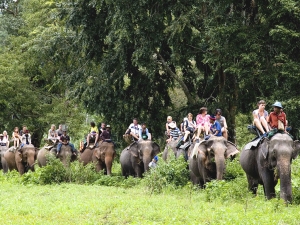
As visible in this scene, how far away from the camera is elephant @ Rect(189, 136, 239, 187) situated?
15742 mm

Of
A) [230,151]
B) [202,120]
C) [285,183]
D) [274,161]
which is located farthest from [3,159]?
[285,183]

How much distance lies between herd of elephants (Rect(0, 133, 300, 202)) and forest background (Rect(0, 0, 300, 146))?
3.23m

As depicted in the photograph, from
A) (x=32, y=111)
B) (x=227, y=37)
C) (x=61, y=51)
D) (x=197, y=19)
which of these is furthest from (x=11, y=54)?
(x=227, y=37)

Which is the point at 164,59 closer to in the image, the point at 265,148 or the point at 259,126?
the point at 259,126

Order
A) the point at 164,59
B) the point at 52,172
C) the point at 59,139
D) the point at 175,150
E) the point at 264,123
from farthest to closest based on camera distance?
the point at 164,59 < the point at 59,139 < the point at 52,172 < the point at 175,150 < the point at 264,123

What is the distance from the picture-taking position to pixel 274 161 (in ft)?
42.2

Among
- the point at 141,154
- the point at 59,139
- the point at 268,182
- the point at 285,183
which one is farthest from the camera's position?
the point at 59,139

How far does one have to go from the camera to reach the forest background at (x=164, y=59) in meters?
21.2

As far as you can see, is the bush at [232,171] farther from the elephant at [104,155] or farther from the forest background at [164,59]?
the elephant at [104,155]

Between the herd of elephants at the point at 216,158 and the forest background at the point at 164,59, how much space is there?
323 cm

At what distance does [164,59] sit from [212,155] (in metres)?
13.3

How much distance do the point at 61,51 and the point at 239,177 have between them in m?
15.5

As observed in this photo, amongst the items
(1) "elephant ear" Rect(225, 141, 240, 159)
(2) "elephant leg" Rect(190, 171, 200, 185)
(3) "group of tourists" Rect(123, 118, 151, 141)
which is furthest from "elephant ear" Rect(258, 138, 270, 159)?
(3) "group of tourists" Rect(123, 118, 151, 141)

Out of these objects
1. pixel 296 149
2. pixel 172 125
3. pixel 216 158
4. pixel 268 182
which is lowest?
pixel 268 182
